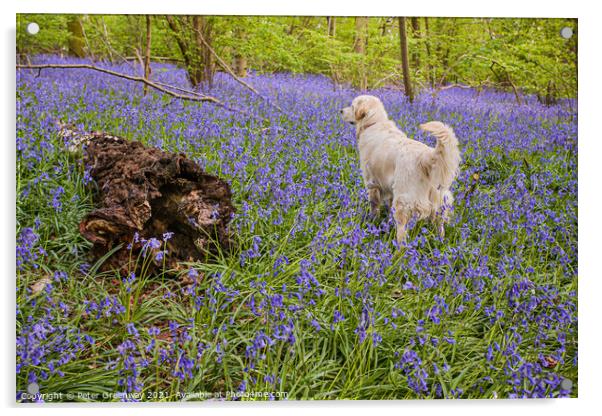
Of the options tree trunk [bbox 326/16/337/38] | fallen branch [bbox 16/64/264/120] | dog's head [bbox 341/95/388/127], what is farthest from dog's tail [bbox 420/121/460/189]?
fallen branch [bbox 16/64/264/120]

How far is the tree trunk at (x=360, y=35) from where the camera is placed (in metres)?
3.62

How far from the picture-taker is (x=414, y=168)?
11.4ft

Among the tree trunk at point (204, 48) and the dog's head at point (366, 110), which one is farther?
the dog's head at point (366, 110)

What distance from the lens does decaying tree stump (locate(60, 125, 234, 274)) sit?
9.86ft

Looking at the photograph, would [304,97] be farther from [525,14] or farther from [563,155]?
[563,155]

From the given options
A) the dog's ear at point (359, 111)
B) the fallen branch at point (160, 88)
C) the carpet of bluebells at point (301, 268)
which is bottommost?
the carpet of bluebells at point (301, 268)

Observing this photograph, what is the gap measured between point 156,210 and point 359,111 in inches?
64.5

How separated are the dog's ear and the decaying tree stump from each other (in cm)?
120

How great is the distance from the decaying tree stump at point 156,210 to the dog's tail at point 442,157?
1.29 metres

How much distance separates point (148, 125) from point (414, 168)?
1.91 meters

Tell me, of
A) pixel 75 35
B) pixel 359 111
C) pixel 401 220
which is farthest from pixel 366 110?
pixel 75 35

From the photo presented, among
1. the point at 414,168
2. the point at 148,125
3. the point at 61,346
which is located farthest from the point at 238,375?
the point at 148,125

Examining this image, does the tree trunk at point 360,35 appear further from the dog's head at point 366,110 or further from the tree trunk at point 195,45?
the tree trunk at point 195,45

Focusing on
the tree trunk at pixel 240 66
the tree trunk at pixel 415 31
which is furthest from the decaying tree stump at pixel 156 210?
the tree trunk at pixel 415 31
